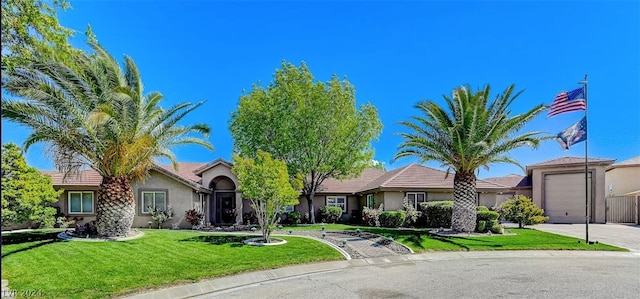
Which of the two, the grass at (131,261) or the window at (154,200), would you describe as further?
the window at (154,200)

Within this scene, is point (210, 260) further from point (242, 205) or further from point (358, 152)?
point (358, 152)

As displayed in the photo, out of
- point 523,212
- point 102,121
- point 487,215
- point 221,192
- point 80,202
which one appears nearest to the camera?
point 102,121

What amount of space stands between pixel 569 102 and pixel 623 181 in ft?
65.7

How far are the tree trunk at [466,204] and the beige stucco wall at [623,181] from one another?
1818cm

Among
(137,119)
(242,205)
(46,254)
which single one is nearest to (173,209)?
(242,205)

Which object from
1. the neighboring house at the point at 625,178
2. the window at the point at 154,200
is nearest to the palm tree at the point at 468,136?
the window at the point at 154,200

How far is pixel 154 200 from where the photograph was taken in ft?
77.6

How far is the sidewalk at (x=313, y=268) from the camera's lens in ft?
33.6

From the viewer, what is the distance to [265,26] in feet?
58.6

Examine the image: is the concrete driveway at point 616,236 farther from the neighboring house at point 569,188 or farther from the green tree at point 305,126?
the green tree at point 305,126

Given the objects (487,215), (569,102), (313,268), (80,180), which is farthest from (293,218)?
(569,102)

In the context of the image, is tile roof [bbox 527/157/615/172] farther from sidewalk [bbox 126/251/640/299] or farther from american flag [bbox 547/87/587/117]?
sidewalk [bbox 126/251/640/299]

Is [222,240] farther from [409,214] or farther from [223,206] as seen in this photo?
[409,214]

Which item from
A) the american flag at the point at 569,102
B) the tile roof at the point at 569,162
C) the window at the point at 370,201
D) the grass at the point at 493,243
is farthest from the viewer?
the window at the point at 370,201
